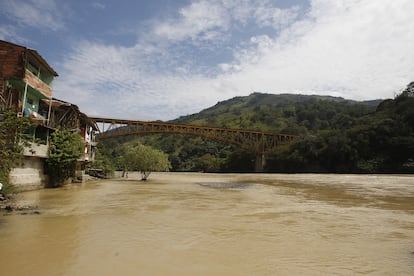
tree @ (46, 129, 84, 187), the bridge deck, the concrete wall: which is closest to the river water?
the concrete wall

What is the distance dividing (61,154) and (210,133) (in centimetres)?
4819

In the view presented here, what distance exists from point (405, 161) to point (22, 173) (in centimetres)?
5397

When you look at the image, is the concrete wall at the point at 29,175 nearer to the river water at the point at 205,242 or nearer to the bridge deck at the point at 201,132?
the river water at the point at 205,242

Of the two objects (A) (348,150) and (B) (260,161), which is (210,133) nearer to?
(B) (260,161)

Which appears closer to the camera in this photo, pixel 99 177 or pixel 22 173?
pixel 22 173

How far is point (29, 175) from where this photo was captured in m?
20.5

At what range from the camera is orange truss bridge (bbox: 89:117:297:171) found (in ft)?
212

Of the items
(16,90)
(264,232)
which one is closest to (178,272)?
(264,232)

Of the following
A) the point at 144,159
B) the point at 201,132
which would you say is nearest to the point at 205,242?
the point at 144,159

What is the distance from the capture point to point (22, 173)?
1970 centimetres

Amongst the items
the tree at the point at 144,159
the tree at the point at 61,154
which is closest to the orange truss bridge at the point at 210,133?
the tree at the point at 144,159

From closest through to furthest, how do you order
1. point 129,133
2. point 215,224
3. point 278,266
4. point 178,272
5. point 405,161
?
point 178,272
point 278,266
point 215,224
point 405,161
point 129,133

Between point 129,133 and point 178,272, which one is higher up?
point 129,133

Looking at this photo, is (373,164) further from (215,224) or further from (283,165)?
(215,224)
